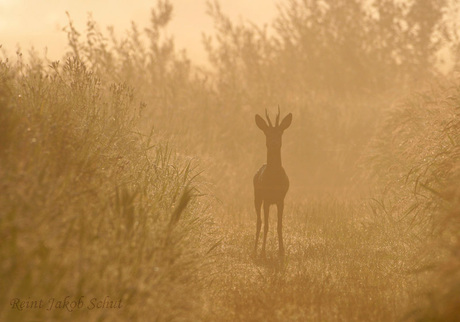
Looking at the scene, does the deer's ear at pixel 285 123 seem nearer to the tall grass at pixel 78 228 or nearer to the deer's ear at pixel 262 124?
the deer's ear at pixel 262 124

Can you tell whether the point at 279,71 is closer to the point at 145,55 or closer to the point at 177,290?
the point at 145,55

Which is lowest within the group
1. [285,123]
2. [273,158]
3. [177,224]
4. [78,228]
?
[78,228]

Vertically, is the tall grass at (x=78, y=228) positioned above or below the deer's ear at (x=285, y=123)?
below

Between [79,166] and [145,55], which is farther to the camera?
[145,55]

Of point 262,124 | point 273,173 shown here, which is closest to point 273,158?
point 273,173

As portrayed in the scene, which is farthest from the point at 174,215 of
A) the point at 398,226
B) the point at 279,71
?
the point at 279,71

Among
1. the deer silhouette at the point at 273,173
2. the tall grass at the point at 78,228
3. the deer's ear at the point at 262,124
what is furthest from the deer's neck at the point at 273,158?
the tall grass at the point at 78,228

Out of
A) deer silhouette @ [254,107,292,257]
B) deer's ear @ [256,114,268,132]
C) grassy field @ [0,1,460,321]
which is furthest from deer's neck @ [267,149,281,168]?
grassy field @ [0,1,460,321]

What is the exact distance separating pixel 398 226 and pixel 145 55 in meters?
12.1

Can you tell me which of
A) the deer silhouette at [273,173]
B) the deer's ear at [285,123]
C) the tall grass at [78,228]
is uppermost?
the deer's ear at [285,123]

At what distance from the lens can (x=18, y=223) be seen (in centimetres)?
478

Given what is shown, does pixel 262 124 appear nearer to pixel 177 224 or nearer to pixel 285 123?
pixel 285 123

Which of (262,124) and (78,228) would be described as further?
(262,124)

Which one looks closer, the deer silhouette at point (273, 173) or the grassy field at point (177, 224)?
the grassy field at point (177, 224)
